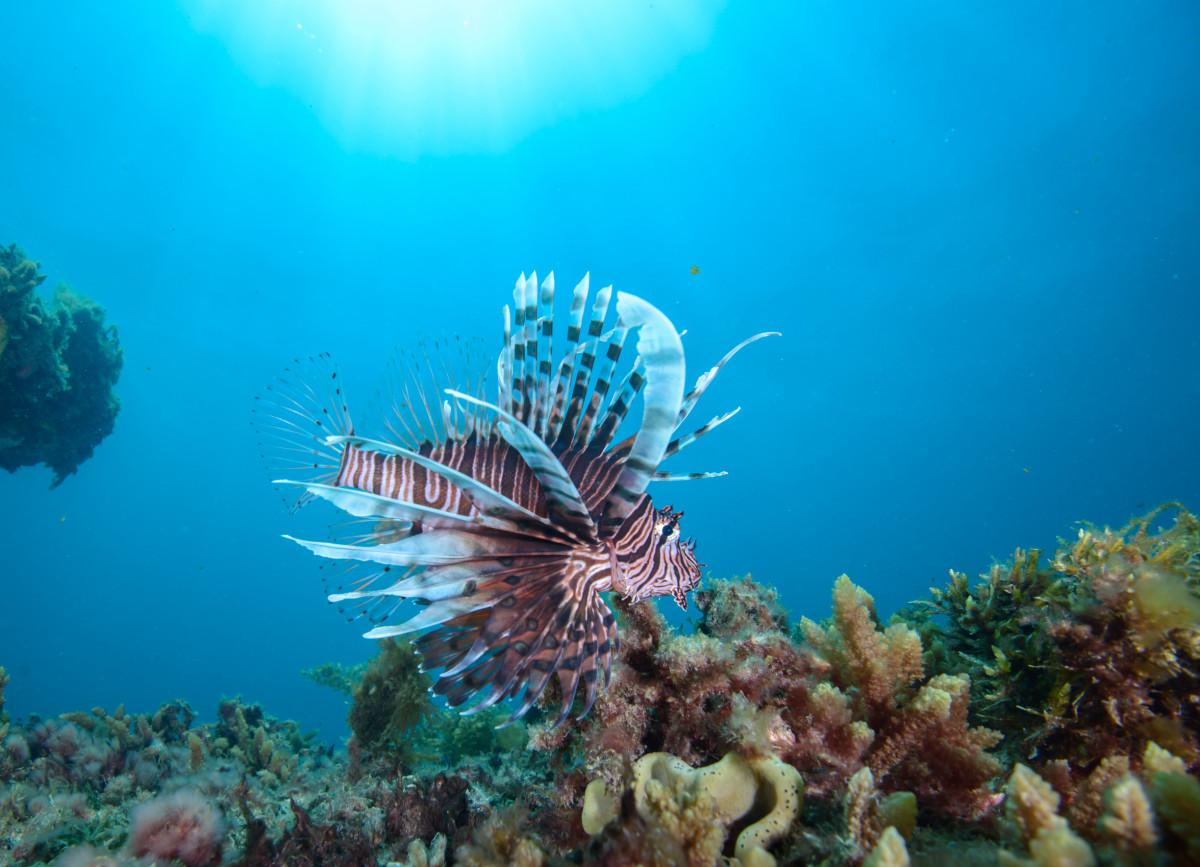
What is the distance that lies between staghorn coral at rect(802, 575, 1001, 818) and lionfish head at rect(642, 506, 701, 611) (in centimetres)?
75

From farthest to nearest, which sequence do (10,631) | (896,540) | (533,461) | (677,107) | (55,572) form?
(896,540) → (55,572) → (10,631) → (677,107) → (533,461)

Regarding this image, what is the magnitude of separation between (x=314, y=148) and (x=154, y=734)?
60.8 m

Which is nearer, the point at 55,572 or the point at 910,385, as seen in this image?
the point at 910,385

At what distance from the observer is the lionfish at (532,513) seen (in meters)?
2.31

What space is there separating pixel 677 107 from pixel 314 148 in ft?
114

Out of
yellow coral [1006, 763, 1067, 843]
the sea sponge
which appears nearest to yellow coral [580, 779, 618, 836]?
the sea sponge

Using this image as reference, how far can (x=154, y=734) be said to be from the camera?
620cm

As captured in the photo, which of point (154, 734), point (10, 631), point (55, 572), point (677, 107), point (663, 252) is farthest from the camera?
point (55, 572)

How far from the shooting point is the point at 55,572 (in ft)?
252

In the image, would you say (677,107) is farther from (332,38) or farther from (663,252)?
(332,38)

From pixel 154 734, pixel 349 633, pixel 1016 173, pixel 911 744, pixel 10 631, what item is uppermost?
pixel 1016 173

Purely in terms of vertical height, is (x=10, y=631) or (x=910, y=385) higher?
(x=910, y=385)

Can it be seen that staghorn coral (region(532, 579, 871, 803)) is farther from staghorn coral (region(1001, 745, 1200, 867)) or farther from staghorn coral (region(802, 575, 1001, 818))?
staghorn coral (region(1001, 745, 1200, 867))

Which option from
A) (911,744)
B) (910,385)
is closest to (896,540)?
(910,385)
